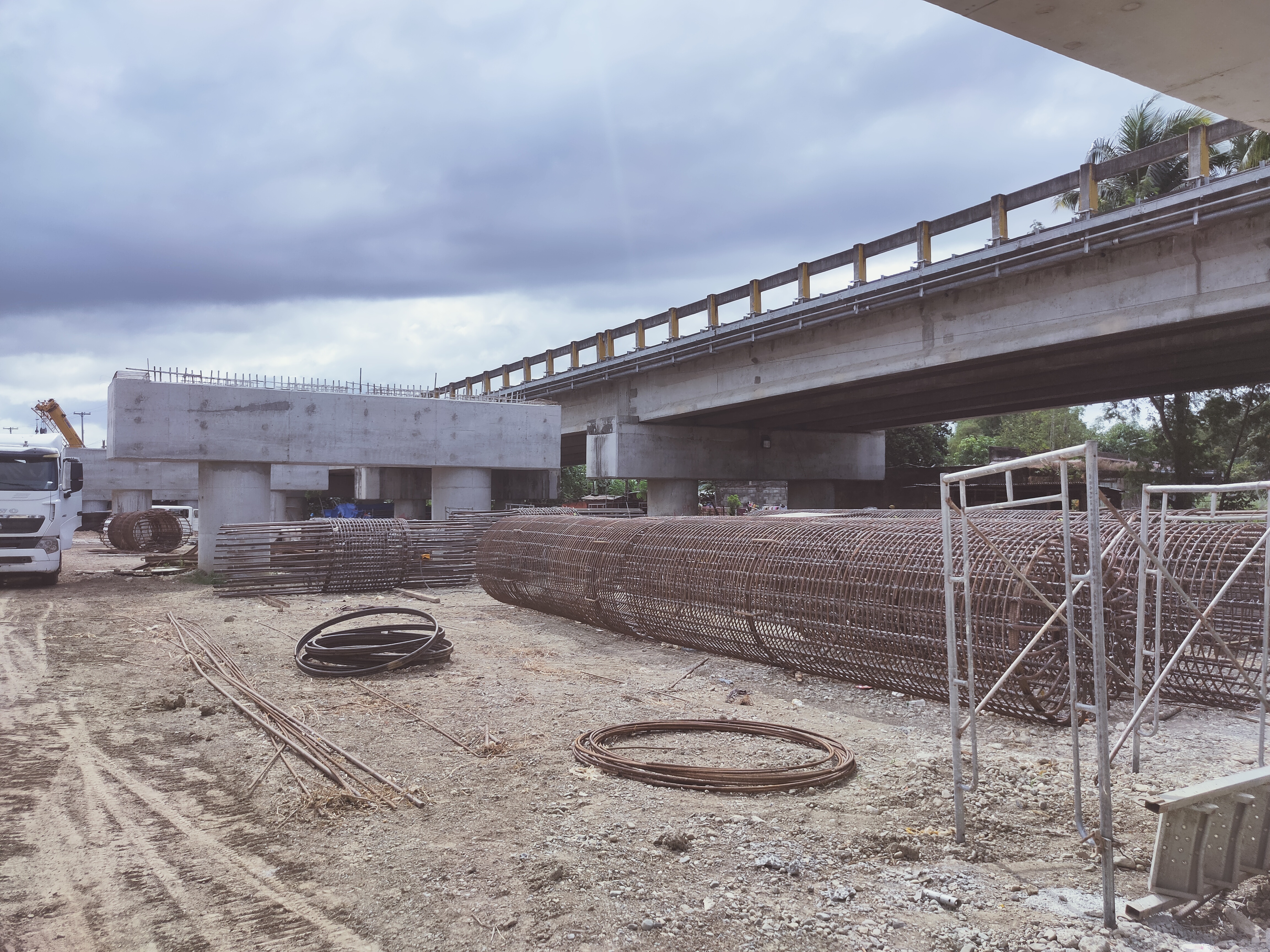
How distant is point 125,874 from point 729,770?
326 cm

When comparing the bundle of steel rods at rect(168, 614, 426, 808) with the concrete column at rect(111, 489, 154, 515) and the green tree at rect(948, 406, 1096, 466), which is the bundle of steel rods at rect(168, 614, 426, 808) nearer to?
the concrete column at rect(111, 489, 154, 515)

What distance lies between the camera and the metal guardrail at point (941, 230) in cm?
1311

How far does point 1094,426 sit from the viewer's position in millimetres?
67000

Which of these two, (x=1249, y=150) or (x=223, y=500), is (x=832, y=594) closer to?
(x=223, y=500)

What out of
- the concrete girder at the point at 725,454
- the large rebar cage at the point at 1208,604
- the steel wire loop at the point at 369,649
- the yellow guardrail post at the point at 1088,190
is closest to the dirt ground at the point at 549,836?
the large rebar cage at the point at 1208,604

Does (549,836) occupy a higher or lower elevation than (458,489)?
lower

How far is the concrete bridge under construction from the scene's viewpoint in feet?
43.9

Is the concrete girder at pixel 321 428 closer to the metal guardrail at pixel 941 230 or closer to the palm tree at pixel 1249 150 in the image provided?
the metal guardrail at pixel 941 230

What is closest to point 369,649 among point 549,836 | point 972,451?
point 549,836

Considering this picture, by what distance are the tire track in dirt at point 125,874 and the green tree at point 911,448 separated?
153 feet

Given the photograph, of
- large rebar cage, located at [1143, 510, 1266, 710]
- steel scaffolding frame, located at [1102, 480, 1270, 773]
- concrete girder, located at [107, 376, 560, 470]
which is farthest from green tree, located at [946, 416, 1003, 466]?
steel scaffolding frame, located at [1102, 480, 1270, 773]

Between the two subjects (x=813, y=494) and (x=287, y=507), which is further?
(x=287, y=507)

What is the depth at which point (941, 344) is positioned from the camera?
17859 mm

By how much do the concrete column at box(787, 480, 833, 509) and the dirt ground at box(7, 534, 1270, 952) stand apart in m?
23.6
